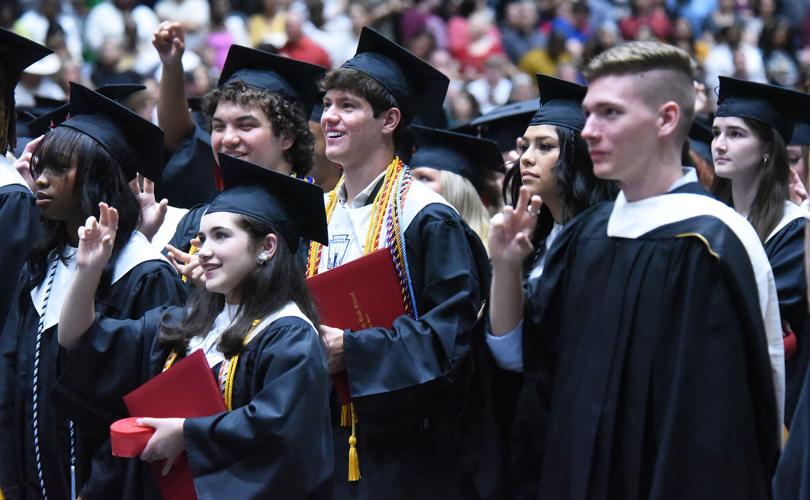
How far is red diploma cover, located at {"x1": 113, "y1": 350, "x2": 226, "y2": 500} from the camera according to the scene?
3.89 meters

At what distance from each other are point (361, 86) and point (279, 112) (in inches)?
20.3

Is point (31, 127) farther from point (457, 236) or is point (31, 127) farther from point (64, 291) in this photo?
point (457, 236)

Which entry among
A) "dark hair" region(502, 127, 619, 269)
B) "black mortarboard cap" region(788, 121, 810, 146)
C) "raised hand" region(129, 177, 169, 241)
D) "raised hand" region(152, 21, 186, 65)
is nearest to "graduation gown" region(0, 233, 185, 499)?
"raised hand" region(129, 177, 169, 241)

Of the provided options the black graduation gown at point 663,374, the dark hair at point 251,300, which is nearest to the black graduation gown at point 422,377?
the dark hair at point 251,300

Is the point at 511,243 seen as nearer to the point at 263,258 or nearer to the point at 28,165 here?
the point at 263,258

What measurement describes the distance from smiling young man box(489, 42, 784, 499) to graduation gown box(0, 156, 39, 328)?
2.00 meters

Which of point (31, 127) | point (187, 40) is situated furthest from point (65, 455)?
point (187, 40)

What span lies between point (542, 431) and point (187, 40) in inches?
382

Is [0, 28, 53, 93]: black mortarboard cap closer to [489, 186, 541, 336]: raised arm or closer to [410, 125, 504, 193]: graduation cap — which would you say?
[410, 125, 504, 193]: graduation cap

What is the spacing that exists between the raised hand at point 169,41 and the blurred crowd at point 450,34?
379cm

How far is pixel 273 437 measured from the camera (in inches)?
149

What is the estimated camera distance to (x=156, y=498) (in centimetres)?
431

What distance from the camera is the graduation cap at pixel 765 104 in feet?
16.9

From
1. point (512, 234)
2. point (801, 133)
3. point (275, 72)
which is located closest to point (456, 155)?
point (275, 72)
